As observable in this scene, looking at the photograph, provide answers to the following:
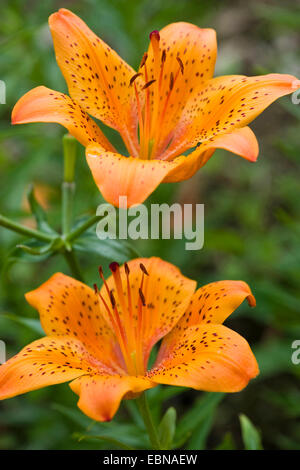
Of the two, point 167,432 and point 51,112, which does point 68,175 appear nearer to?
point 51,112

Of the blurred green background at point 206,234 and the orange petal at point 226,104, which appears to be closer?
the orange petal at point 226,104

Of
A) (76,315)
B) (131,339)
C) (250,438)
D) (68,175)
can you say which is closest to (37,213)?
(68,175)

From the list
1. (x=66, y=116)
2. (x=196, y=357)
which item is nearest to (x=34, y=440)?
(x=196, y=357)

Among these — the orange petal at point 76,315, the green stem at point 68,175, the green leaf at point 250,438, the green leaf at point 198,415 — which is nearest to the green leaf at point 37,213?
the green stem at point 68,175

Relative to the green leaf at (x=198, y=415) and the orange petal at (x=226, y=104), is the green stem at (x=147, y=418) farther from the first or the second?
the orange petal at (x=226, y=104)

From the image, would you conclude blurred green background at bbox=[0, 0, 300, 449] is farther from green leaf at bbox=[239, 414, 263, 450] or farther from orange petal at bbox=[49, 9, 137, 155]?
orange petal at bbox=[49, 9, 137, 155]

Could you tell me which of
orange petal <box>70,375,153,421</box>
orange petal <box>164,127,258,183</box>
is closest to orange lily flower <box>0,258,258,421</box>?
orange petal <box>70,375,153,421</box>
